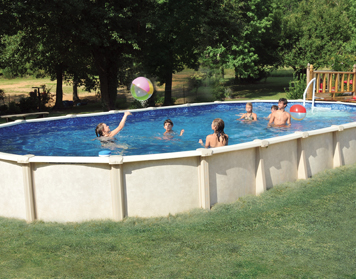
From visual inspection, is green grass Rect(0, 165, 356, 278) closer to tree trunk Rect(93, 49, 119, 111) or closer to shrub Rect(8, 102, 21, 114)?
tree trunk Rect(93, 49, 119, 111)

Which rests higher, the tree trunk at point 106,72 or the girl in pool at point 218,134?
the tree trunk at point 106,72

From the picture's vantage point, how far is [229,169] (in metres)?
6.48

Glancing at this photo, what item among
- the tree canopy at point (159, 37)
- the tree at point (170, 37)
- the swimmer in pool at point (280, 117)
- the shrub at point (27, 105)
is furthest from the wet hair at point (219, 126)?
the shrub at point (27, 105)

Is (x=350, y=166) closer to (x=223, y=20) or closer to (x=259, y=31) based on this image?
(x=223, y=20)

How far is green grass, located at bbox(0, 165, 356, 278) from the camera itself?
4.55 m

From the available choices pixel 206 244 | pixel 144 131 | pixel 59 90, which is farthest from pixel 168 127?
pixel 59 90

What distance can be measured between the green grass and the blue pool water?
4485 mm

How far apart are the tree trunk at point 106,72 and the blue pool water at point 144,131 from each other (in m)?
8.73

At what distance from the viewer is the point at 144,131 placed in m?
13.1

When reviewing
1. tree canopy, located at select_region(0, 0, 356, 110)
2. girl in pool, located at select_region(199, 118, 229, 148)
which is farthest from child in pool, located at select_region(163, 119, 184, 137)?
A: tree canopy, located at select_region(0, 0, 356, 110)

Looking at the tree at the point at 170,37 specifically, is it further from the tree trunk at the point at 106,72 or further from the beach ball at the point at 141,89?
the beach ball at the point at 141,89

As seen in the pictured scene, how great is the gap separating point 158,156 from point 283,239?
6.76ft

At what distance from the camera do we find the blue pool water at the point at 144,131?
1080 centimetres

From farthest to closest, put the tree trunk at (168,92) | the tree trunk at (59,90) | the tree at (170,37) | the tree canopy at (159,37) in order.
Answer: the tree trunk at (59,90) → the tree trunk at (168,92) → the tree at (170,37) → the tree canopy at (159,37)
